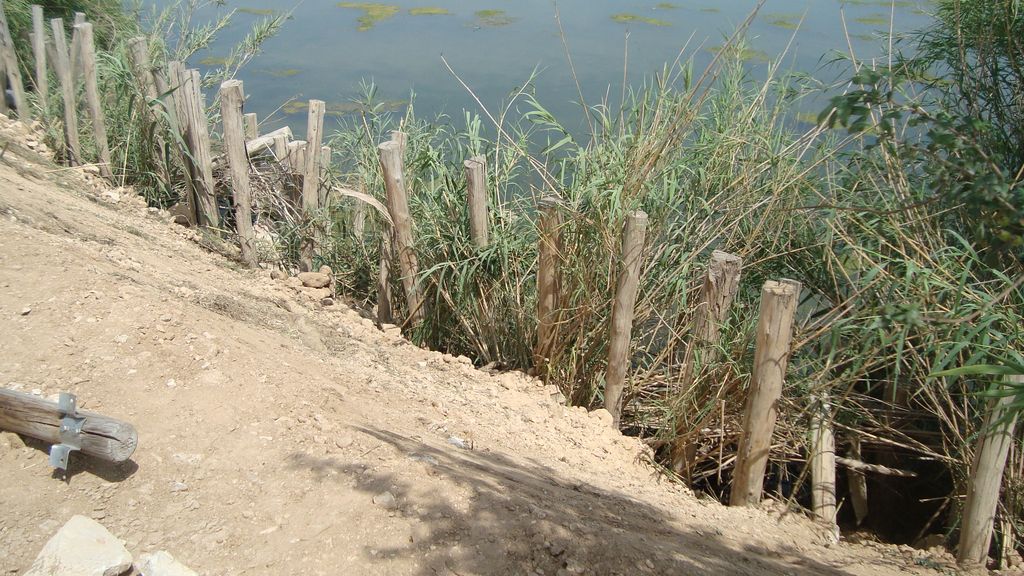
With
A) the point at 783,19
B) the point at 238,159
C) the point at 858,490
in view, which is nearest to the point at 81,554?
the point at 858,490

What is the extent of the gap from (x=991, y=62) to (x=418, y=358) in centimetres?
364

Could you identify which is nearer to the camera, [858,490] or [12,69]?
[858,490]

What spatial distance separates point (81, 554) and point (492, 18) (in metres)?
11.8

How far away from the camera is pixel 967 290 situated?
345cm

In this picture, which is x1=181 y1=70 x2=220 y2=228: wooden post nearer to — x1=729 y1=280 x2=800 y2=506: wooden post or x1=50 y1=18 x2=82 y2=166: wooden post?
x1=50 y1=18 x2=82 y2=166: wooden post

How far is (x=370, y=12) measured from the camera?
1380 cm

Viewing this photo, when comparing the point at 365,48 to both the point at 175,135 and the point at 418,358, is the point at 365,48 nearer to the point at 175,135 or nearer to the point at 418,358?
the point at 175,135

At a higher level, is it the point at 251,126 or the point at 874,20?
the point at 874,20

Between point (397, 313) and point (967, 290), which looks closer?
point (967, 290)

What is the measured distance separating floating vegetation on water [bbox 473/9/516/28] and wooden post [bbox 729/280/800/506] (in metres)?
10.1

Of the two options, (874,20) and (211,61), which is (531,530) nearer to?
(874,20)

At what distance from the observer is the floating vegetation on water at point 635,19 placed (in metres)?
11.4

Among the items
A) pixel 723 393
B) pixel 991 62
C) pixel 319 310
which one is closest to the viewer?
pixel 723 393

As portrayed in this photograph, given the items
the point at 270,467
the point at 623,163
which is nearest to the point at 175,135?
the point at 623,163
